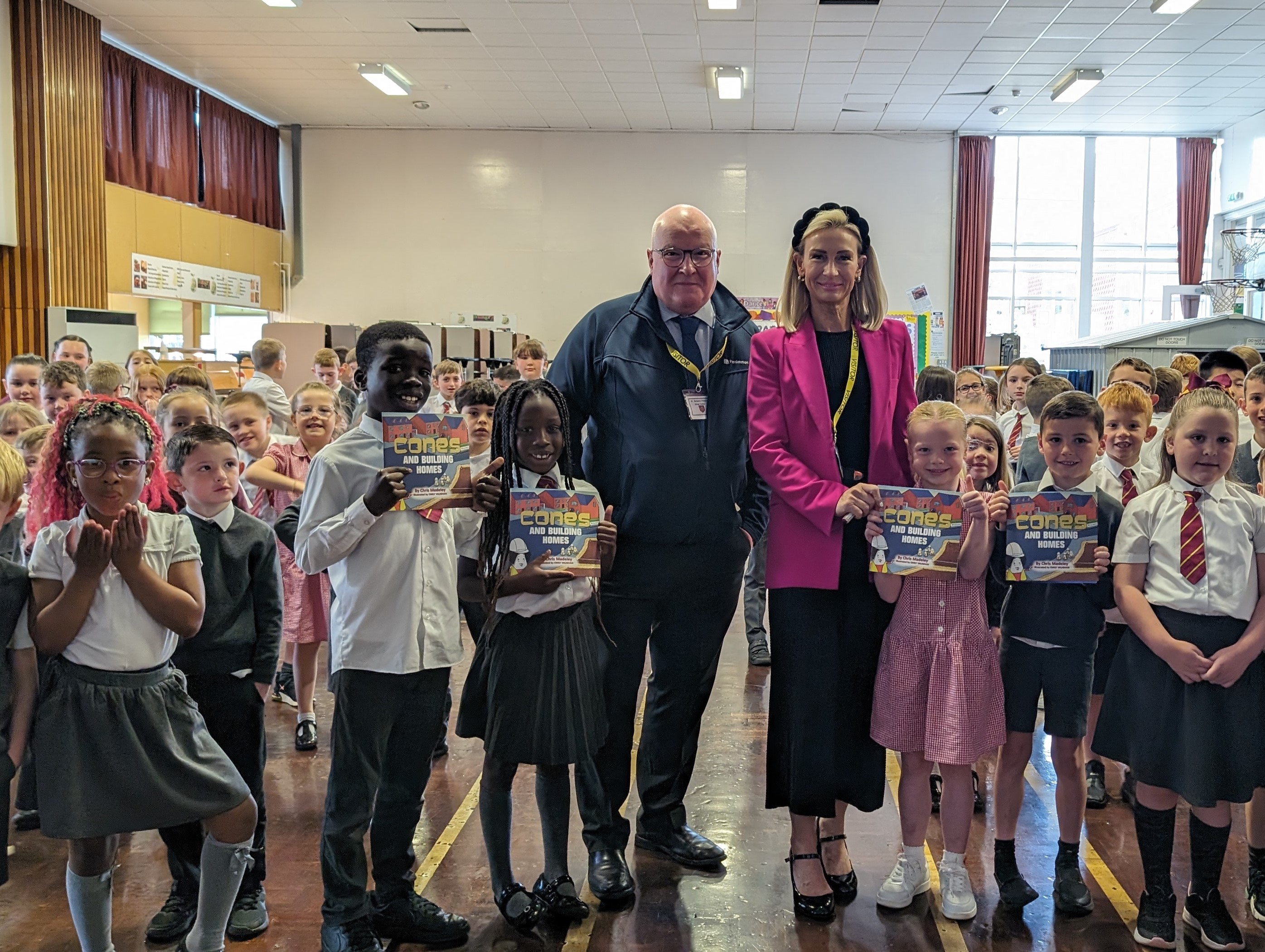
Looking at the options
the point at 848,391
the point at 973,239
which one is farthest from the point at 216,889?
the point at 973,239

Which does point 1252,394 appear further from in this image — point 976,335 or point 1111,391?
point 976,335

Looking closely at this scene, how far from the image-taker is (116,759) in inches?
85.9

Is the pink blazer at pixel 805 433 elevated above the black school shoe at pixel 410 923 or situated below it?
above

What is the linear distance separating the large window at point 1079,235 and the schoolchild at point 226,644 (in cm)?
1395

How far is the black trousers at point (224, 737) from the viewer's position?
2666 mm

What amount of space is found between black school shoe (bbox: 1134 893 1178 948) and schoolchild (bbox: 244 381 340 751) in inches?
123

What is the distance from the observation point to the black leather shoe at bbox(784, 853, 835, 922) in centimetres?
282

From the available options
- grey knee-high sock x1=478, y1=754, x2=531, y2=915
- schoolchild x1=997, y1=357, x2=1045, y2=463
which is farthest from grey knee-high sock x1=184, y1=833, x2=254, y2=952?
schoolchild x1=997, y1=357, x2=1045, y2=463

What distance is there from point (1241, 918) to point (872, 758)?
3.65 ft

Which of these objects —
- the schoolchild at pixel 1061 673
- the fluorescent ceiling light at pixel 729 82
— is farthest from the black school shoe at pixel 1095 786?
the fluorescent ceiling light at pixel 729 82

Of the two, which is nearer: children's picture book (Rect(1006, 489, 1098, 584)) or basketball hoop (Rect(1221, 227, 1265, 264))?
children's picture book (Rect(1006, 489, 1098, 584))

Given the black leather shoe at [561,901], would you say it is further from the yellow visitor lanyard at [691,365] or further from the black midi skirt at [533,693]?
the yellow visitor lanyard at [691,365]

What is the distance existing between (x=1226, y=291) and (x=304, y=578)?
43.5 ft

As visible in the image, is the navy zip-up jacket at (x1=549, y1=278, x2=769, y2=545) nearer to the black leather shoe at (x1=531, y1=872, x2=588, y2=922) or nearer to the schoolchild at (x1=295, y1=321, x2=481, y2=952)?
the schoolchild at (x1=295, y1=321, x2=481, y2=952)
